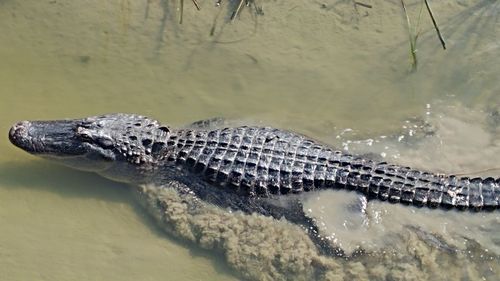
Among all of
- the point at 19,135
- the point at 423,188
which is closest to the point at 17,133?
the point at 19,135

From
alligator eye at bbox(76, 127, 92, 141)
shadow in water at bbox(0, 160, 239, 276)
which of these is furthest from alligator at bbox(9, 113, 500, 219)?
shadow in water at bbox(0, 160, 239, 276)

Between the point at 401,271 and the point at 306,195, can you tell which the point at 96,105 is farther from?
the point at 401,271

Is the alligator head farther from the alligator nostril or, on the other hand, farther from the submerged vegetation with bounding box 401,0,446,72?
the submerged vegetation with bounding box 401,0,446,72

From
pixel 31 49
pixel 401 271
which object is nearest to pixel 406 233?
pixel 401 271

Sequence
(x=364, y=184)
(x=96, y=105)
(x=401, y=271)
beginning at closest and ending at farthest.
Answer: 1. (x=401, y=271)
2. (x=364, y=184)
3. (x=96, y=105)

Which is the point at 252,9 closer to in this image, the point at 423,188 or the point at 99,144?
the point at 99,144

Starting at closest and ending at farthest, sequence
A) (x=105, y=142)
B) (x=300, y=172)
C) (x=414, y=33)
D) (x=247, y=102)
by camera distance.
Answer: (x=300, y=172)
(x=105, y=142)
(x=247, y=102)
(x=414, y=33)

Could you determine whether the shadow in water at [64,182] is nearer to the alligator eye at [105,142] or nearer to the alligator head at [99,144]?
the alligator head at [99,144]

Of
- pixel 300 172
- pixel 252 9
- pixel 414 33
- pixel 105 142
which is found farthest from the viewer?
pixel 252 9
